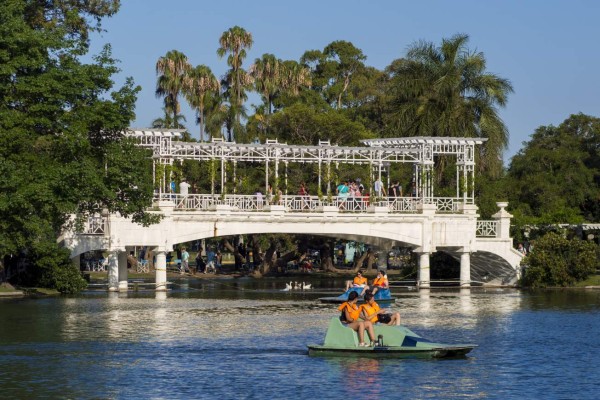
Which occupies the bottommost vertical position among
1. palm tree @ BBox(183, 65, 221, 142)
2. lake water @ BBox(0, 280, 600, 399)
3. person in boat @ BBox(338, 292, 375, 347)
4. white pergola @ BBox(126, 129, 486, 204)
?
lake water @ BBox(0, 280, 600, 399)

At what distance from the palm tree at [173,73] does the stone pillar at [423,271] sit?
3525cm

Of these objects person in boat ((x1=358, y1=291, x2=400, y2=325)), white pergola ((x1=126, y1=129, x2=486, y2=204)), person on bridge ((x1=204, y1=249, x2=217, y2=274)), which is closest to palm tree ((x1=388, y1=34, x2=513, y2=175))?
white pergola ((x1=126, y1=129, x2=486, y2=204))

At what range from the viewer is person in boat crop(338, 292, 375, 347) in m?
33.4

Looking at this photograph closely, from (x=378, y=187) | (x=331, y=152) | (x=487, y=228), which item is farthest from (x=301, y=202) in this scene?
(x=487, y=228)

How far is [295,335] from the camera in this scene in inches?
1570

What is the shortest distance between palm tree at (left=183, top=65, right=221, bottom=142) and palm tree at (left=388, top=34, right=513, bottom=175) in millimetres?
22493

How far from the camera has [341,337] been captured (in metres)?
33.6

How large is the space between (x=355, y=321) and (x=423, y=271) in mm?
32291

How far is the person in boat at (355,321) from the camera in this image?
33438 mm

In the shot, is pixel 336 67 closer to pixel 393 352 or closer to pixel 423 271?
pixel 423 271

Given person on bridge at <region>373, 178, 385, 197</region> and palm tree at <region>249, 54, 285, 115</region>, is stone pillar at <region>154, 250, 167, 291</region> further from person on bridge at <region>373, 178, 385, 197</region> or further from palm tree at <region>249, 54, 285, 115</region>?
palm tree at <region>249, 54, 285, 115</region>

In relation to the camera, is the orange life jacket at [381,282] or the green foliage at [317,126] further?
the green foliage at [317,126]

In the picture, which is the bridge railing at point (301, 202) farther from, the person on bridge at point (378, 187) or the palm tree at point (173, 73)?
the palm tree at point (173, 73)

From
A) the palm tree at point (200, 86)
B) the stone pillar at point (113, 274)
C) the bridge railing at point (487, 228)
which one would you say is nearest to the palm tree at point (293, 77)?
the palm tree at point (200, 86)
